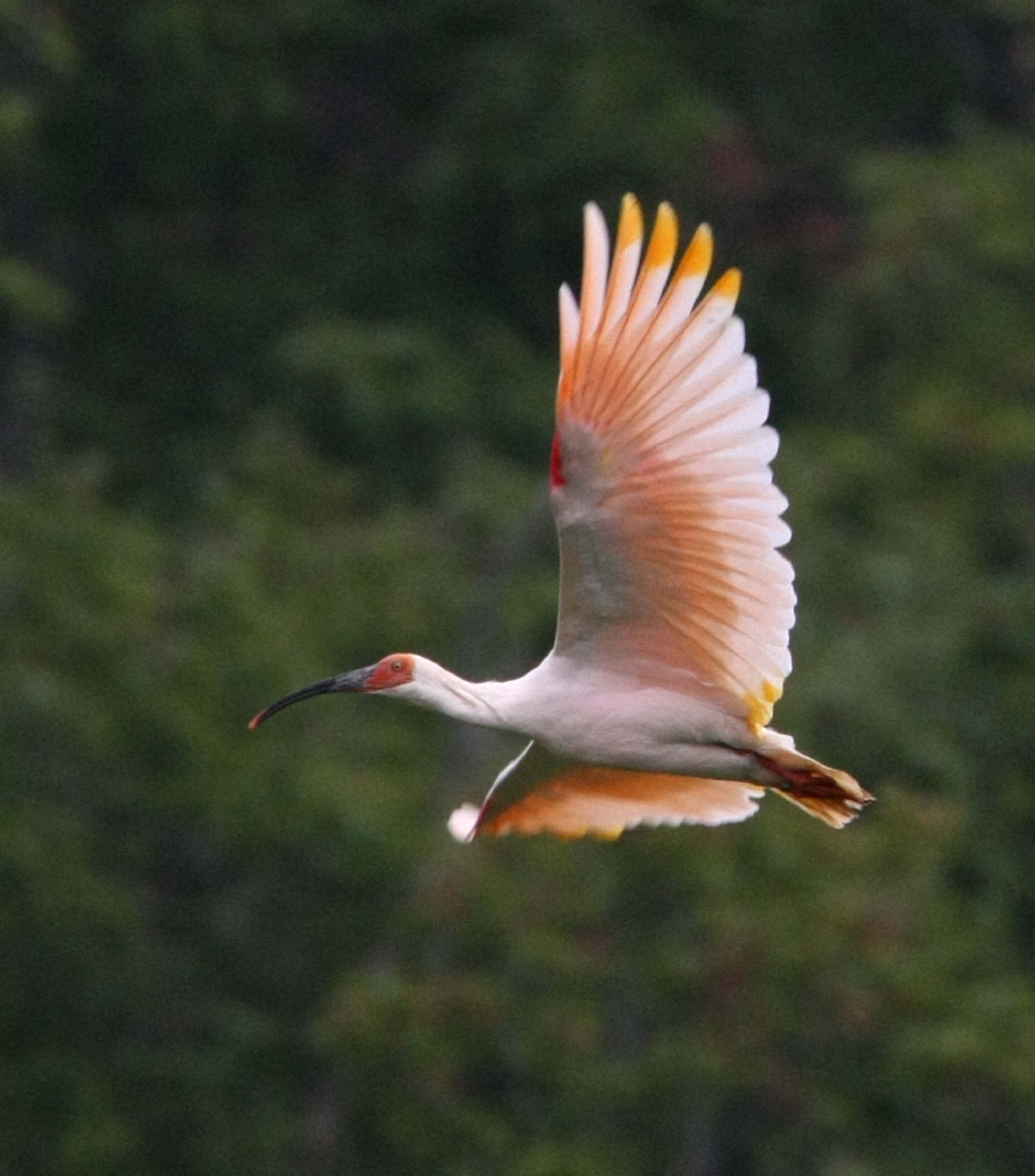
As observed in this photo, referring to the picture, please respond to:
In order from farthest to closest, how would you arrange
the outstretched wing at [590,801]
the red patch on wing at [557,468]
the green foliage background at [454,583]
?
1. the green foliage background at [454,583]
2. the outstretched wing at [590,801]
3. the red patch on wing at [557,468]

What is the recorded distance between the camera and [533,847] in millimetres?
17297

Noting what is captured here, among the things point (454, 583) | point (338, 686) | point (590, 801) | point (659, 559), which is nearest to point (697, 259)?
point (659, 559)

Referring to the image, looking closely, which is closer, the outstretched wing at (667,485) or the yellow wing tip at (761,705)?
the outstretched wing at (667,485)

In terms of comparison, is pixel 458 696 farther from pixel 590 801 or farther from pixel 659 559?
pixel 590 801

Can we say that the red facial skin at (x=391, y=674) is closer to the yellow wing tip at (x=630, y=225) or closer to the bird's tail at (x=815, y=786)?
the bird's tail at (x=815, y=786)

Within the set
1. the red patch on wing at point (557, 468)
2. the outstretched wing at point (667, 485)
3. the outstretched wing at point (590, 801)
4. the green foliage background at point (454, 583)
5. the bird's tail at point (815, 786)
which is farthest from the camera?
the green foliage background at point (454, 583)

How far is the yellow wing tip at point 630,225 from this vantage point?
852 cm

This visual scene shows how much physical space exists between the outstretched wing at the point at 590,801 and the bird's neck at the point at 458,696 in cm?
54

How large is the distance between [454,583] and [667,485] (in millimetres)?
11089

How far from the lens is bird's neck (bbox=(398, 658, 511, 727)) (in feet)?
30.9

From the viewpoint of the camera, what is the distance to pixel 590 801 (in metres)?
10.3

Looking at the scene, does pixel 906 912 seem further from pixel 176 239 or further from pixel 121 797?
pixel 176 239

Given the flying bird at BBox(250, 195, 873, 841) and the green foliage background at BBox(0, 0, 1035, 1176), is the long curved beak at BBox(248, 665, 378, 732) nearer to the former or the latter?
the flying bird at BBox(250, 195, 873, 841)

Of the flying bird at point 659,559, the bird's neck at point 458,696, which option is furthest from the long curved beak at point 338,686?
the bird's neck at point 458,696
